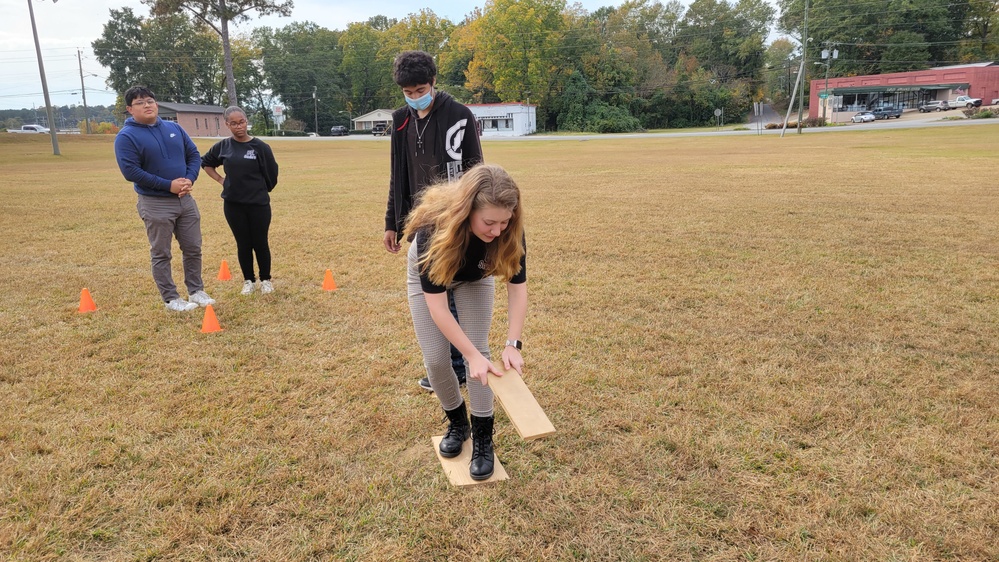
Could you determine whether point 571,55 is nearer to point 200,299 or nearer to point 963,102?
point 963,102

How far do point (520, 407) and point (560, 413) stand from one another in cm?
102

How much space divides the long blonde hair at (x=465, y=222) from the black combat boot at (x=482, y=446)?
2.62ft

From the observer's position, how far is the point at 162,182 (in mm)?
5297

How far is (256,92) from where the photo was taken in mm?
81375

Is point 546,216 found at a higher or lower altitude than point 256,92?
lower

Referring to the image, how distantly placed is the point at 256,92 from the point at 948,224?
3437 inches

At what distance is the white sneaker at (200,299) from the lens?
5719 mm

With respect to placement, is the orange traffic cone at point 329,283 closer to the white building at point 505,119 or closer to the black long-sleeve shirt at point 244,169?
the black long-sleeve shirt at point 244,169

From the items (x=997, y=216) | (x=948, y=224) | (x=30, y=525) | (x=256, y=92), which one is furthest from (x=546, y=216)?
(x=256, y=92)

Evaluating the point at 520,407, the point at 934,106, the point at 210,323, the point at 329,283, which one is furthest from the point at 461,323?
the point at 934,106

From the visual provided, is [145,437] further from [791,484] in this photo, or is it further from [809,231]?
[809,231]

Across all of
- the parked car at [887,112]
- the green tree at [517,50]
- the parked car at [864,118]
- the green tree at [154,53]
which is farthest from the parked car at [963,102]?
the green tree at [154,53]

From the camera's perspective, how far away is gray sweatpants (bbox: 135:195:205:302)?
544 cm

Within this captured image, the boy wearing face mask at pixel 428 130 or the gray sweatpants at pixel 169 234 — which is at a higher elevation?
the boy wearing face mask at pixel 428 130
